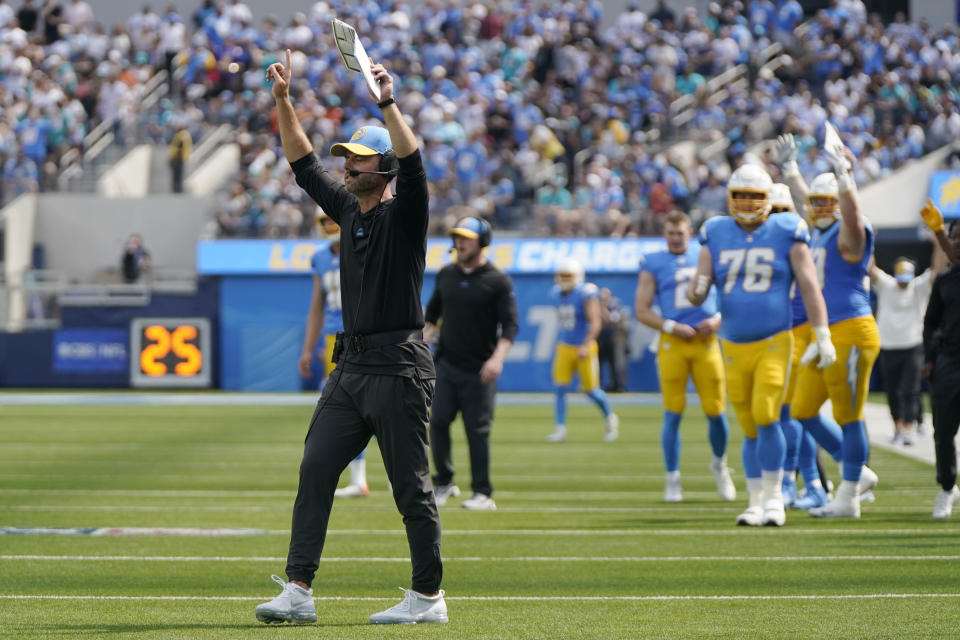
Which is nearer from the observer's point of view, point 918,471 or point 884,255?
point 918,471

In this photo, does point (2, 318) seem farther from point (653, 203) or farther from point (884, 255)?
point (884, 255)

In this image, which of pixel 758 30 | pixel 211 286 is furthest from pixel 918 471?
pixel 758 30

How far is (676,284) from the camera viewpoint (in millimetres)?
11523

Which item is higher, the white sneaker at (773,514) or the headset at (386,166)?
the headset at (386,166)

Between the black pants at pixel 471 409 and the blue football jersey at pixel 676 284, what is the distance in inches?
61.3

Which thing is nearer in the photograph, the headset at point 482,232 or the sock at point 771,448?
the sock at point 771,448

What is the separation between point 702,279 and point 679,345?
166cm

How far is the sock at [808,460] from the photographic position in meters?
10.8

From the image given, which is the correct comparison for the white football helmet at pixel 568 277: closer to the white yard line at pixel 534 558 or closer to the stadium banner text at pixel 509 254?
the stadium banner text at pixel 509 254

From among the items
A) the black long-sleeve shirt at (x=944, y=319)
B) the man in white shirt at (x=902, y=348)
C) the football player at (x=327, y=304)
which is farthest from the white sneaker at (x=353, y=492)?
the man in white shirt at (x=902, y=348)

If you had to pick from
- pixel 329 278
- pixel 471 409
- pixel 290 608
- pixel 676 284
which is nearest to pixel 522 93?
pixel 329 278

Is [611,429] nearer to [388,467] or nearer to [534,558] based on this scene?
[534,558]

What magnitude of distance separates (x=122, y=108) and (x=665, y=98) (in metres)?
12.4

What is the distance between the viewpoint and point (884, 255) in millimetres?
28766
